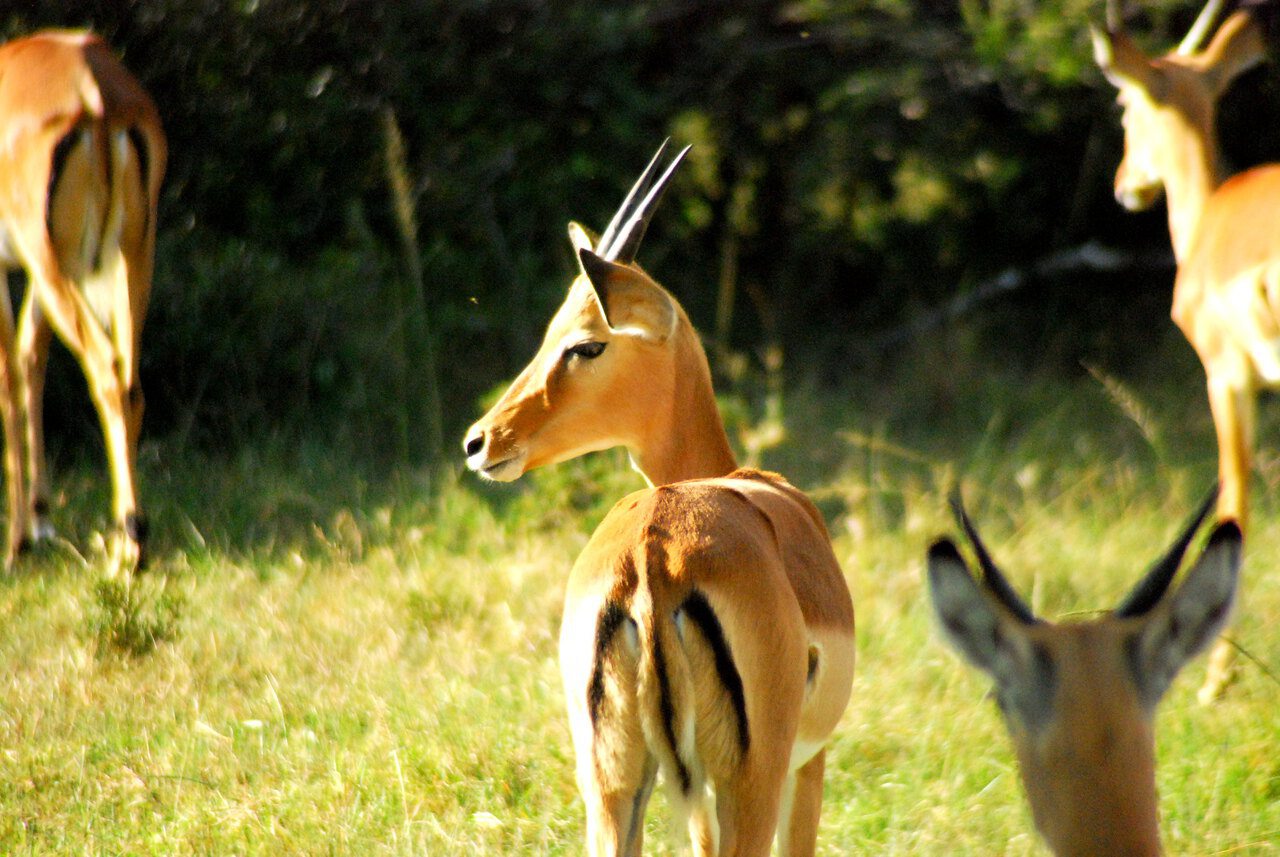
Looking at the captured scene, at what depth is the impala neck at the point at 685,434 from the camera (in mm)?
3691

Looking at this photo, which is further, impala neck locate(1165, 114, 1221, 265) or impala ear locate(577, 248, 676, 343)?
impala neck locate(1165, 114, 1221, 265)

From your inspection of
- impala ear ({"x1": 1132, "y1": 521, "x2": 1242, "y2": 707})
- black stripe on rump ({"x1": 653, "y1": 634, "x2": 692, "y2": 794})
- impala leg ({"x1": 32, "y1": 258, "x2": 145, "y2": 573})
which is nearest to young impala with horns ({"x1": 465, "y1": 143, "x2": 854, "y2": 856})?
black stripe on rump ({"x1": 653, "y1": 634, "x2": 692, "y2": 794})

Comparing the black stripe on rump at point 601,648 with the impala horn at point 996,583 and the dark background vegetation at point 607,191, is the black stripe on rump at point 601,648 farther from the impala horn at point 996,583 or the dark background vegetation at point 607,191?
the dark background vegetation at point 607,191

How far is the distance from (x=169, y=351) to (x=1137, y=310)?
6076mm

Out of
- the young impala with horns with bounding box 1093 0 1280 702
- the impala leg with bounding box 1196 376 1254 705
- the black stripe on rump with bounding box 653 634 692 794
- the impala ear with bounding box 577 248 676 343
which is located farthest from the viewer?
the impala leg with bounding box 1196 376 1254 705

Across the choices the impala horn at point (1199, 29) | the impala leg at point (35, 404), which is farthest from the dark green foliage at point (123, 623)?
the impala horn at point (1199, 29)

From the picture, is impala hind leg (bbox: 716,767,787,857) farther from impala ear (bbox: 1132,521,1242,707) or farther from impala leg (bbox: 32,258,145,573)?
impala leg (bbox: 32,258,145,573)

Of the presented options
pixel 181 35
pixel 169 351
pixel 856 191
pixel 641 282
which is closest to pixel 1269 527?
pixel 641 282

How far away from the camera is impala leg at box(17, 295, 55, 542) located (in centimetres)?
536

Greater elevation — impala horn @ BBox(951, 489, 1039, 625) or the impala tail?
impala horn @ BBox(951, 489, 1039, 625)

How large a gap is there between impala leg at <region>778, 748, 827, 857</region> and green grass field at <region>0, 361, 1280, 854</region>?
0.57 metres

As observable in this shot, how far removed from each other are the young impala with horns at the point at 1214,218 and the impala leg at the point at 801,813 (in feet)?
6.14

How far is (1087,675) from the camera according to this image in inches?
79.9

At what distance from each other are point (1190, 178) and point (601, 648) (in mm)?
3678
